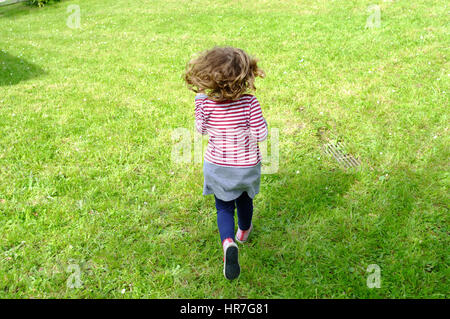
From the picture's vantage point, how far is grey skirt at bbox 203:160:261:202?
259cm

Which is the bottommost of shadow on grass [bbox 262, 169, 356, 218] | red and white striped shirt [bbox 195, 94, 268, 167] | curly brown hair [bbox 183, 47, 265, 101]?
shadow on grass [bbox 262, 169, 356, 218]

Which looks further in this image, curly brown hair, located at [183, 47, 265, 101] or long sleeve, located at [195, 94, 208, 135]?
long sleeve, located at [195, 94, 208, 135]

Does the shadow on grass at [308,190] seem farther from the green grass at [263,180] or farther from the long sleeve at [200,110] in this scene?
the long sleeve at [200,110]

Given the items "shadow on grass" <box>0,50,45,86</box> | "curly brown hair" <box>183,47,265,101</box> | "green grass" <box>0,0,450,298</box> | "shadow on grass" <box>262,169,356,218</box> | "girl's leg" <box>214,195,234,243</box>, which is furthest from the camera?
"shadow on grass" <box>0,50,45,86</box>

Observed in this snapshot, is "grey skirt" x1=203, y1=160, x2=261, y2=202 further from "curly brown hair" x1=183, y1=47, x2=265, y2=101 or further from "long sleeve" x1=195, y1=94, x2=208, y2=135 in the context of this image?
"curly brown hair" x1=183, y1=47, x2=265, y2=101

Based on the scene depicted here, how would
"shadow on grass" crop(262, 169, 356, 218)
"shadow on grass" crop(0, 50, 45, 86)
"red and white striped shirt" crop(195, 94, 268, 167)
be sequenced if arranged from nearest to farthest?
"red and white striped shirt" crop(195, 94, 268, 167) < "shadow on grass" crop(262, 169, 356, 218) < "shadow on grass" crop(0, 50, 45, 86)

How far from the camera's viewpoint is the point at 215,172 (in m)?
2.64

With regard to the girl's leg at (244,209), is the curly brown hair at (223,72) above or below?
above

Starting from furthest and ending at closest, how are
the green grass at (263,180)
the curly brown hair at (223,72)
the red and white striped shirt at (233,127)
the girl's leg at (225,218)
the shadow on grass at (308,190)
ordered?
1. the shadow on grass at (308,190)
2. the green grass at (263,180)
3. the girl's leg at (225,218)
4. the red and white striped shirt at (233,127)
5. the curly brown hair at (223,72)

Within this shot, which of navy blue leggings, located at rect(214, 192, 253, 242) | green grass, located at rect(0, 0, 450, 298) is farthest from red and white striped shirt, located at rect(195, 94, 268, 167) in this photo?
green grass, located at rect(0, 0, 450, 298)

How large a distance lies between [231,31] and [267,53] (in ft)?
8.11

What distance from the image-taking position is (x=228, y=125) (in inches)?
98.4

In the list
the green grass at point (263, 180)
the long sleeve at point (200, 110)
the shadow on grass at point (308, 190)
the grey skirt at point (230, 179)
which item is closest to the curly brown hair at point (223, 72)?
the long sleeve at point (200, 110)

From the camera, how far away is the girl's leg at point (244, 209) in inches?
112
